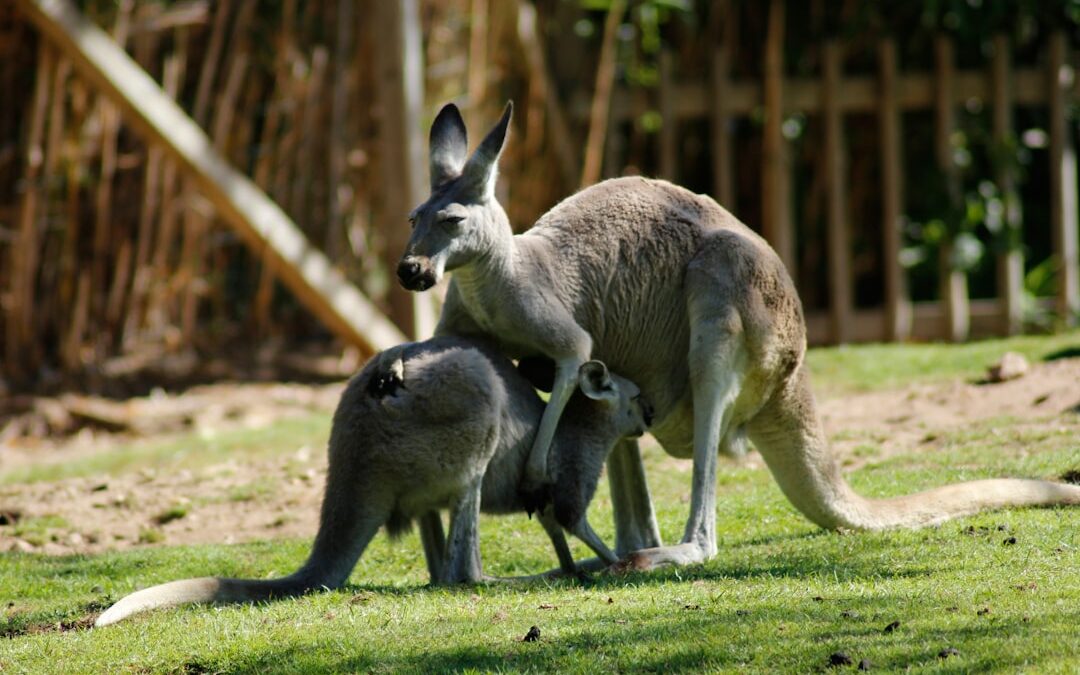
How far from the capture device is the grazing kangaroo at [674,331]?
20.7ft

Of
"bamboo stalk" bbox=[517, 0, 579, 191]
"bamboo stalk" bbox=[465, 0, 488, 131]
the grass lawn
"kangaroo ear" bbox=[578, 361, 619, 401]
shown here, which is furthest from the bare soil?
"bamboo stalk" bbox=[517, 0, 579, 191]

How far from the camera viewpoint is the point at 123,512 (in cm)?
830

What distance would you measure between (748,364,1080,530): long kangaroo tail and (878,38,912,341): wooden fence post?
6380 mm

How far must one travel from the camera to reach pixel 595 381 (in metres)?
6.39

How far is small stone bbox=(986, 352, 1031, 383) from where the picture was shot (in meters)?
9.66

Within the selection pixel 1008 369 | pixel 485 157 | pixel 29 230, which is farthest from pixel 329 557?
pixel 29 230

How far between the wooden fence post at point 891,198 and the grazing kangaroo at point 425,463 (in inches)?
286

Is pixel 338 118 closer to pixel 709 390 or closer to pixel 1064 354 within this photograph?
pixel 1064 354

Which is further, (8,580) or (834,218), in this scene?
(834,218)

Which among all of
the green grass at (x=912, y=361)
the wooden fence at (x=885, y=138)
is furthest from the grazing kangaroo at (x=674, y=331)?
the wooden fence at (x=885, y=138)

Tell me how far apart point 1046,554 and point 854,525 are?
114 centimetres

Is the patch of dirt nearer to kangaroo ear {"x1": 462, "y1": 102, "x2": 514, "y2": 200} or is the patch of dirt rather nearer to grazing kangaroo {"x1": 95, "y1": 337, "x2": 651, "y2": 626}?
grazing kangaroo {"x1": 95, "y1": 337, "x2": 651, "y2": 626}

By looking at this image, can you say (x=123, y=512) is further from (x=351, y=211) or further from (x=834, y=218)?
(x=834, y=218)

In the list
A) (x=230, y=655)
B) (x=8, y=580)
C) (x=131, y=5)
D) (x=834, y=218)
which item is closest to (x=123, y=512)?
(x=8, y=580)
